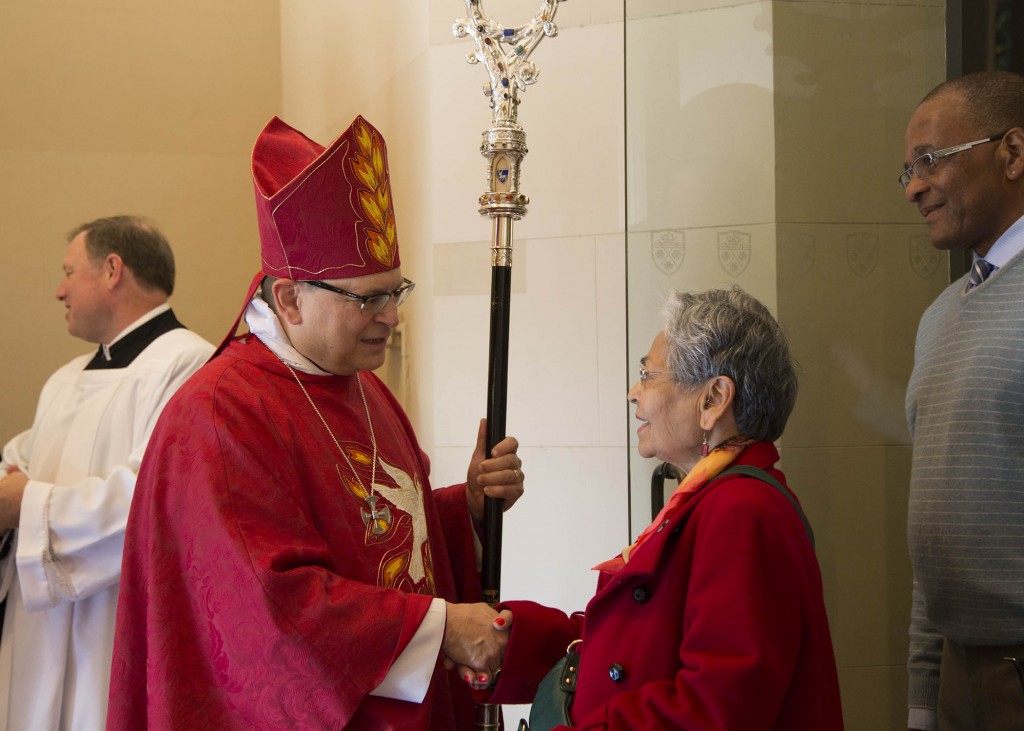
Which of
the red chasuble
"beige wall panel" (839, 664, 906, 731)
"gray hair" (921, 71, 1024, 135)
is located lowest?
"beige wall panel" (839, 664, 906, 731)

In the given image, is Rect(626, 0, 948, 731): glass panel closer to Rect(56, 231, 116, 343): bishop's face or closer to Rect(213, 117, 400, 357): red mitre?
Rect(213, 117, 400, 357): red mitre

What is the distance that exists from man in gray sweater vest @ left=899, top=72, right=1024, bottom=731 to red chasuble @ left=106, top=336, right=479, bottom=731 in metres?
1.05

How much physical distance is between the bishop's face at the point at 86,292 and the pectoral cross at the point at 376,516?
1.57 meters

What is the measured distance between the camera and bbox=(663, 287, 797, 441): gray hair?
183 cm

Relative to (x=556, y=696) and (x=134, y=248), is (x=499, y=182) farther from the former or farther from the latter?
(x=134, y=248)

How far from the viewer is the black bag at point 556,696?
1.91m

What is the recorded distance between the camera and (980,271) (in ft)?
7.41

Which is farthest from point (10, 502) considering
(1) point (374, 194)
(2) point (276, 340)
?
(1) point (374, 194)

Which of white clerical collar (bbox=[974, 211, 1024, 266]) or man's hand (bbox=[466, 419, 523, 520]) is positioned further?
man's hand (bbox=[466, 419, 523, 520])

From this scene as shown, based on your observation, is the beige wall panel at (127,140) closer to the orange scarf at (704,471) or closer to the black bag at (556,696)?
the black bag at (556,696)

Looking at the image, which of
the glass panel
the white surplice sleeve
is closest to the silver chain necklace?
the white surplice sleeve

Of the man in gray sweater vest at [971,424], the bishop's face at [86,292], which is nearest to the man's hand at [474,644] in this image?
the man in gray sweater vest at [971,424]

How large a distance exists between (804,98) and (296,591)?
5.80 feet

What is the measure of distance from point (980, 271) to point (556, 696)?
1.23 meters
